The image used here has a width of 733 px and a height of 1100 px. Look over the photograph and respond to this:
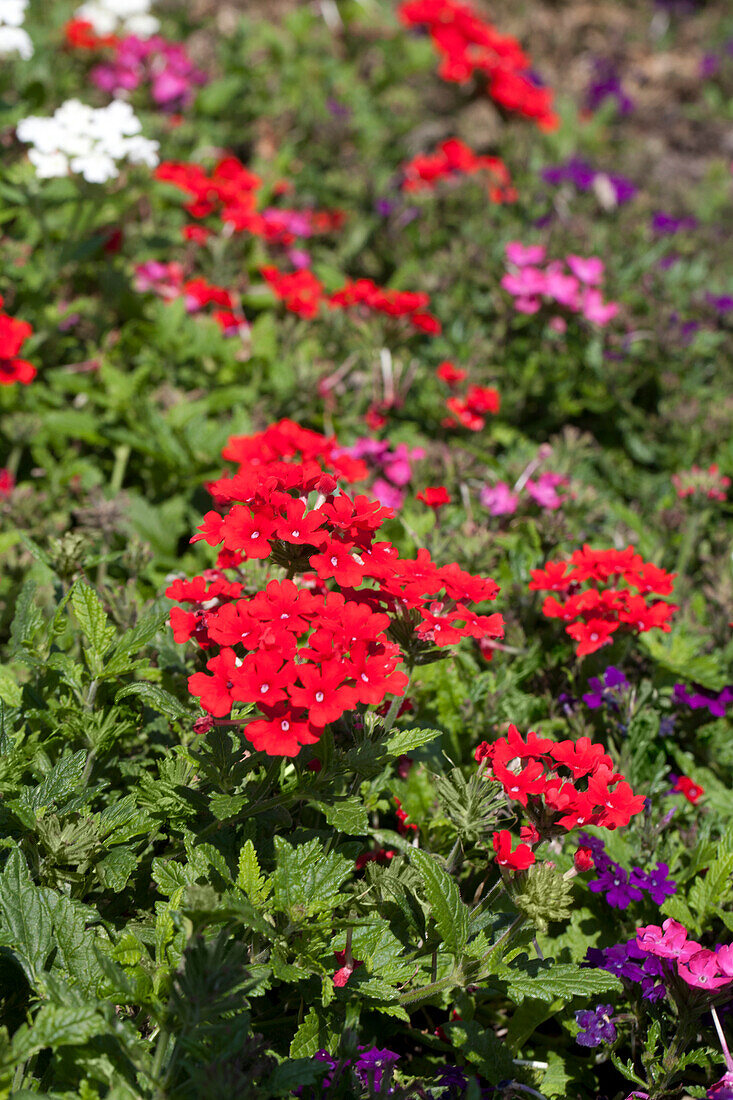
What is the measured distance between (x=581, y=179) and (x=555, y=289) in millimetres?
2505

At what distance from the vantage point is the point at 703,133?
27.9 feet

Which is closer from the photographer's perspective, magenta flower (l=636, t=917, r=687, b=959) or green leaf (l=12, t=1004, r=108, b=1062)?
green leaf (l=12, t=1004, r=108, b=1062)

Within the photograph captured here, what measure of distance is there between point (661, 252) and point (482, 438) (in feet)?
7.96

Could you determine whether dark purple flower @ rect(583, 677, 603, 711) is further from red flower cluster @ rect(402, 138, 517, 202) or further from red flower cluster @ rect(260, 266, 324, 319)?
red flower cluster @ rect(402, 138, 517, 202)

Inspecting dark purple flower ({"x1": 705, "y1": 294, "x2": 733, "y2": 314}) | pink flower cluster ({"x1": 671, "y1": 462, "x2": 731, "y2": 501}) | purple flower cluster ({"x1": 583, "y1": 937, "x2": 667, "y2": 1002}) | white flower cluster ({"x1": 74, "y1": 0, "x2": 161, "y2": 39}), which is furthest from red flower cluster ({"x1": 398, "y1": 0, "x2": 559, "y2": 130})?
purple flower cluster ({"x1": 583, "y1": 937, "x2": 667, "y2": 1002})

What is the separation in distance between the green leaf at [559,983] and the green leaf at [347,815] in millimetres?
486

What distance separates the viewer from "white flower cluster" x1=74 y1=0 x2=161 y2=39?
19.5ft

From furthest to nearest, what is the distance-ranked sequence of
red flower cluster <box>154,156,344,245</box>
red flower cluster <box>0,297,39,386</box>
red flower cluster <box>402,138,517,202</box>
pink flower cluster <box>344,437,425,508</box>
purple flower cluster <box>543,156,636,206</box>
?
purple flower cluster <box>543,156,636,206</box> < red flower cluster <box>402,138,517,202</box> < red flower cluster <box>154,156,344,245</box> < pink flower cluster <box>344,437,425,508</box> < red flower cluster <box>0,297,39,386</box>

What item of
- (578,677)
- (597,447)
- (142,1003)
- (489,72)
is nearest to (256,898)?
(142,1003)

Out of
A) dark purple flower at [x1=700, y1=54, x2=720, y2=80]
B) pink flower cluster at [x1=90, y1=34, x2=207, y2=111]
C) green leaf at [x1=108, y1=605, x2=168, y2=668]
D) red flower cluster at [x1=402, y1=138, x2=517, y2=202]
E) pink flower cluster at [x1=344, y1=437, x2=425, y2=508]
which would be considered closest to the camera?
green leaf at [x1=108, y1=605, x2=168, y2=668]

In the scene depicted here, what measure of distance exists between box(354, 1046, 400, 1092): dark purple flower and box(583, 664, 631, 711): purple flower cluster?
1239 millimetres

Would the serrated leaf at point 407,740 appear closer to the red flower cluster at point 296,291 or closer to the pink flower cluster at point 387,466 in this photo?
the pink flower cluster at point 387,466

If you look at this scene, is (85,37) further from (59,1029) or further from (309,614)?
(59,1029)

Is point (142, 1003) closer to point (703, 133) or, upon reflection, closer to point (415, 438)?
point (415, 438)
